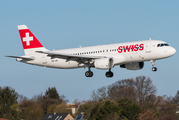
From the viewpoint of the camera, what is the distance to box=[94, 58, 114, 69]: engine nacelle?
1935 inches

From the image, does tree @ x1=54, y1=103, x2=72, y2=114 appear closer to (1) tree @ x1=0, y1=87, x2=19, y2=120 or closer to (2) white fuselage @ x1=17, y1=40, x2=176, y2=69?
(1) tree @ x1=0, y1=87, x2=19, y2=120

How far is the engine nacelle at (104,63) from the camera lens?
161 feet

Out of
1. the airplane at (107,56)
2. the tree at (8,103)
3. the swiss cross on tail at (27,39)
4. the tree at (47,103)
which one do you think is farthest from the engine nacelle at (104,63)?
the tree at (47,103)

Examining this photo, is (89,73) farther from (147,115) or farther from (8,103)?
(8,103)

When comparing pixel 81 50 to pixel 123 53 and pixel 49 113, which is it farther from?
pixel 49 113

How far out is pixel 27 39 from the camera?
60125mm

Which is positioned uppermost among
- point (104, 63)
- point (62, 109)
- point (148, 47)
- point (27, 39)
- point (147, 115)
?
point (27, 39)

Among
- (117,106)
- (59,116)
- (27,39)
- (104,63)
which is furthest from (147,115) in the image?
(104,63)

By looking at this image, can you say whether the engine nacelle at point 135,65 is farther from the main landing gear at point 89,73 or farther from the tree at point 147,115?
the tree at point 147,115

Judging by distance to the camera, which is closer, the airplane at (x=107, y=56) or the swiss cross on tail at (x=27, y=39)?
the airplane at (x=107, y=56)

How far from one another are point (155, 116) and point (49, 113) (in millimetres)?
39638

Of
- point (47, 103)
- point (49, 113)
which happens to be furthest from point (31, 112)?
point (47, 103)

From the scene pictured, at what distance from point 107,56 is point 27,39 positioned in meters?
16.5

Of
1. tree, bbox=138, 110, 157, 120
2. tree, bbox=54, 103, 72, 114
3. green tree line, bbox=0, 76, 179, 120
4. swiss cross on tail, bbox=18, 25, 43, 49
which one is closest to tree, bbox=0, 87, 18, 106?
green tree line, bbox=0, 76, 179, 120
